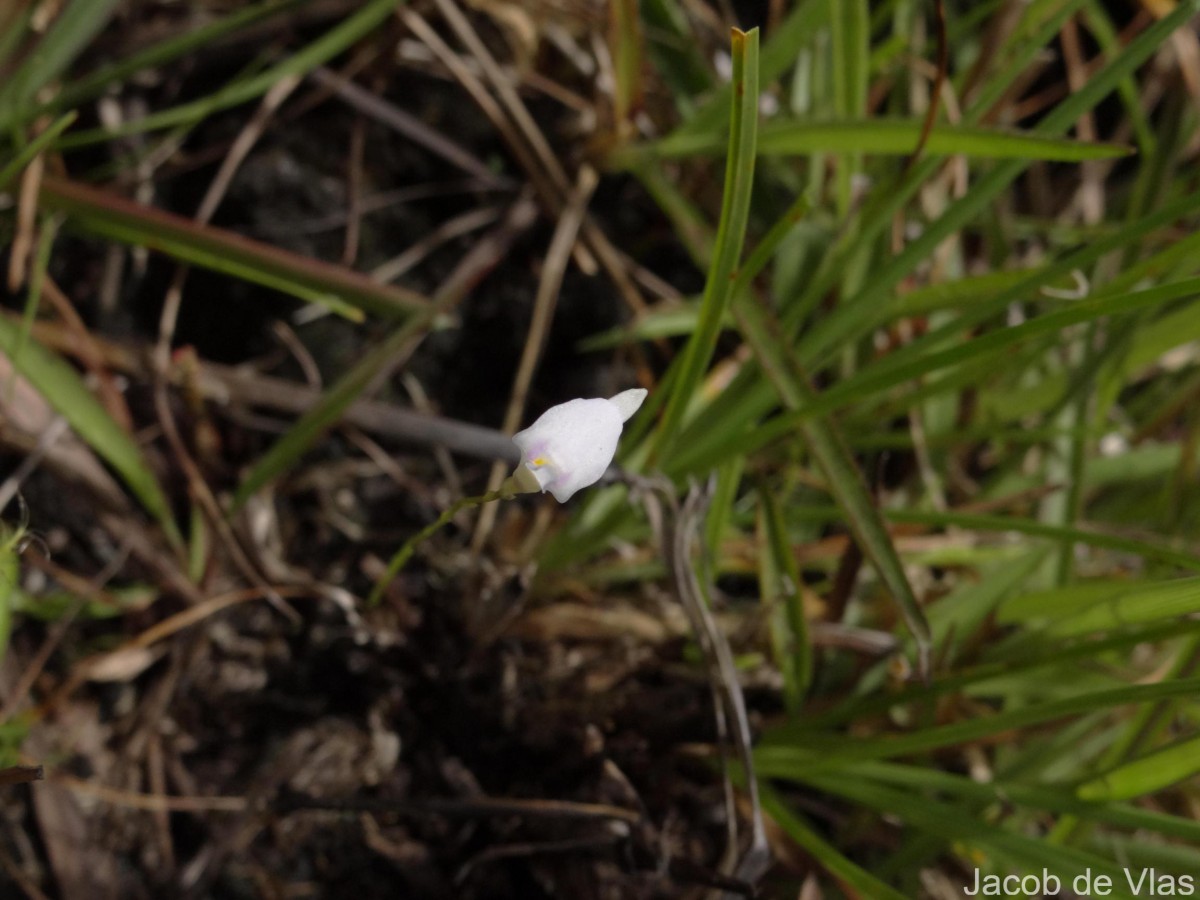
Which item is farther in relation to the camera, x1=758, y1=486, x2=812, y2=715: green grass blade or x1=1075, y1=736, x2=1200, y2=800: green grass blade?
x1=758, y1=486, x2=812, y2=715: green grass blade

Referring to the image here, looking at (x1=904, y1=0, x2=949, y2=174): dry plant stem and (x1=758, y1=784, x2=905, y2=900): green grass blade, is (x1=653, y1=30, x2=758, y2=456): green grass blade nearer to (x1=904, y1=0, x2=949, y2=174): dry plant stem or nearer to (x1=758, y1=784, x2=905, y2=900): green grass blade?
(x1=904, y1=0, x2=949, y2=174): dry plant stem

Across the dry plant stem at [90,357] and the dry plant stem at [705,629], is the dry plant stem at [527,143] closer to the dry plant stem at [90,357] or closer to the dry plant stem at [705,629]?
the dry plant stem at [705,629]

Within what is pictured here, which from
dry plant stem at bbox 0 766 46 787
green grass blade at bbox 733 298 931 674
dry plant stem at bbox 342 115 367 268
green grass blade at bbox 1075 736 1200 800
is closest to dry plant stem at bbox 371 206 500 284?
dry plant stem at bbox 342 115 367 268

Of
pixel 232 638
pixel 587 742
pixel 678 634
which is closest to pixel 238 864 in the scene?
pixel 232 638

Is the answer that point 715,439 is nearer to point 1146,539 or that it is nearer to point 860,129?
point 860,129

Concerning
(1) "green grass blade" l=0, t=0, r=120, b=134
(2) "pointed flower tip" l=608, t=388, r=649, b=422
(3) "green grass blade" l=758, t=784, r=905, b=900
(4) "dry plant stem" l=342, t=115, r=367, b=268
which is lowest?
(3) "green grass blade" l=758, t=784, r=905, b=900

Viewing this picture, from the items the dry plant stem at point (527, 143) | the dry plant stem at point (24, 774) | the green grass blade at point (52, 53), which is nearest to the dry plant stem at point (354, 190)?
the dry plant stem at point (527, 143)
